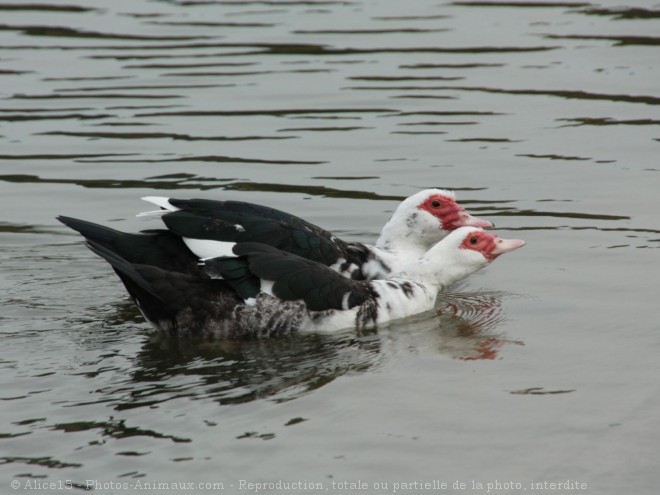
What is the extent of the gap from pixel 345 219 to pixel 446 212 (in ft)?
4.21

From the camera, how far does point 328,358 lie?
302 inches

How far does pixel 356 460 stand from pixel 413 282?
2.80 m

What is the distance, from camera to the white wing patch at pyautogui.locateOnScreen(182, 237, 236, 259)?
8297 millimetres

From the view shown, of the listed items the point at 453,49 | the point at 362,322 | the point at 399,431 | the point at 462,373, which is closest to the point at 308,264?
the point at 362,322

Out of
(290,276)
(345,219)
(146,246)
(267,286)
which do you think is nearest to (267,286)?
(267,286)

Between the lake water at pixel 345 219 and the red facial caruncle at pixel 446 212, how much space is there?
0.40 meters

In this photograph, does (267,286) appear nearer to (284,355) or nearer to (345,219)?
(284,355)

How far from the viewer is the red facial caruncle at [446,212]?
9570 millimetres

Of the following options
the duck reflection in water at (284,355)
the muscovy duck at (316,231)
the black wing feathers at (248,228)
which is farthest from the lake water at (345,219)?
the black wing feathers at (248,228)

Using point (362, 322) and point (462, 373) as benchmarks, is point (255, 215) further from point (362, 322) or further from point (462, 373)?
point (462, 373)

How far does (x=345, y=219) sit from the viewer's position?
34.9ft

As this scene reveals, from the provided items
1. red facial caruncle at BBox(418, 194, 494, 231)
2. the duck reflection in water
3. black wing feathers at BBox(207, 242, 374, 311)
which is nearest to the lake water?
the duck reflection in water

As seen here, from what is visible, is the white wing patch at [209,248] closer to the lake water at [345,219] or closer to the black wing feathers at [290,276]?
the black wing feathers at [290,276]

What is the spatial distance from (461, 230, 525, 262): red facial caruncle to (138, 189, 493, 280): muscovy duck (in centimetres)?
50
